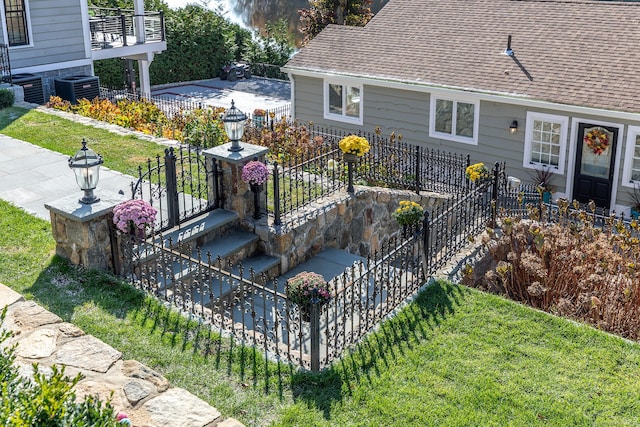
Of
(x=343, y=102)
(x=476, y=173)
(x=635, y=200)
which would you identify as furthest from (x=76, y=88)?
(x=635, y=200)

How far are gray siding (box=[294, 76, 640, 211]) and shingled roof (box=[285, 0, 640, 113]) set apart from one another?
1.39 feet

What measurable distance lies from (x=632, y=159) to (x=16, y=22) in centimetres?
1807

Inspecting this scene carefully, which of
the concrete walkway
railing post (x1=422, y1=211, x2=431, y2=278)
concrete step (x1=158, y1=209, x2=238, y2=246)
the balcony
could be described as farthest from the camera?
the balcony

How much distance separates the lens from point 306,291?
795 cm

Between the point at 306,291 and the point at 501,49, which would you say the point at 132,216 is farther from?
the point at 501,49

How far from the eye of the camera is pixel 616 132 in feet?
50.2

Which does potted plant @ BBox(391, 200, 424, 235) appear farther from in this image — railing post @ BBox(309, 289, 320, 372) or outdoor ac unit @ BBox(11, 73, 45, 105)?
outdoor ac unit @ BBox(11, 73, 45, 105)

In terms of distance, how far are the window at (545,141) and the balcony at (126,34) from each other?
14923 millimetres

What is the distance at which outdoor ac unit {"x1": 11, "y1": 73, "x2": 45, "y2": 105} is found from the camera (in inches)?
810

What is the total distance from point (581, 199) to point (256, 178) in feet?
28.6

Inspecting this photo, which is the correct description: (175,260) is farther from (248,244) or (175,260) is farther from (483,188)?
(483,188)

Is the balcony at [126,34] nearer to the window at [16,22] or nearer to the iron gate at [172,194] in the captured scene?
the window at [16,22]

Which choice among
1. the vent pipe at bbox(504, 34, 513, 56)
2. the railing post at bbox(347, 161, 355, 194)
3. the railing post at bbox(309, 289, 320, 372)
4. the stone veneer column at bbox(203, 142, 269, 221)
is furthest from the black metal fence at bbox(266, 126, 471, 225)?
the railing post at bbox(309, 289, 320, 372)

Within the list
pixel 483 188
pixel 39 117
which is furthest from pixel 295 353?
pixel 39 117
